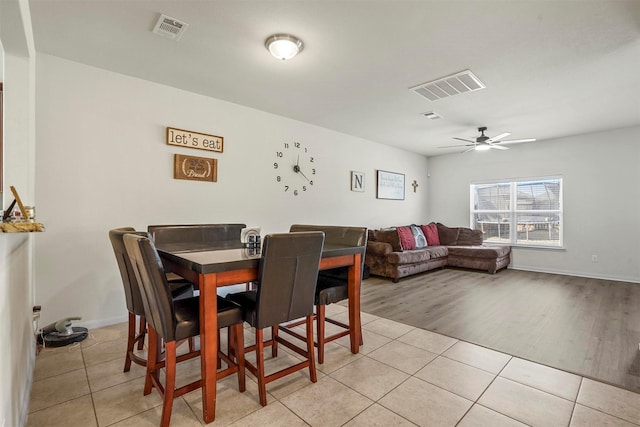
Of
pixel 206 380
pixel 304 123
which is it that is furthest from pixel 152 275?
pixel 304 123

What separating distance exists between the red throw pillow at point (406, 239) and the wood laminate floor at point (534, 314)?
549 mm

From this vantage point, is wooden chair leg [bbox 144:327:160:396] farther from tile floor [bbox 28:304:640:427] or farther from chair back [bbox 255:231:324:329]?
chair back [bbox 255:231:324:329]

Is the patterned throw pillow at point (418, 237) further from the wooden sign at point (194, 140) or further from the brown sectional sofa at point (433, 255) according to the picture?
the wooden sign at point (194, 140)

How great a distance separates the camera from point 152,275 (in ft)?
4.96

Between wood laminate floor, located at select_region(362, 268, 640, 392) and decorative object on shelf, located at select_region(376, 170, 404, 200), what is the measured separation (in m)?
1.81

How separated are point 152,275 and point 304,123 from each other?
146 inches

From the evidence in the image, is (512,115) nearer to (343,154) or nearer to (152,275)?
(343,154)

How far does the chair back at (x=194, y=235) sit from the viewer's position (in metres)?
2.55

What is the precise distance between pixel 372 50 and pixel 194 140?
7.21ft

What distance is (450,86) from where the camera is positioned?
10.9ft

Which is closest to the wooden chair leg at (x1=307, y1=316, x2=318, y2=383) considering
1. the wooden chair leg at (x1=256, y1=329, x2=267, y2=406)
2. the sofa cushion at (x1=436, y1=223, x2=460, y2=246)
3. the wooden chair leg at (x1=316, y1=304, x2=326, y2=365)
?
the wooden chair leg at (x1=316, y1=304, x2=326, y2=365)

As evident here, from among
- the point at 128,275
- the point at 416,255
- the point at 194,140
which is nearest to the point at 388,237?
the point at 416,255

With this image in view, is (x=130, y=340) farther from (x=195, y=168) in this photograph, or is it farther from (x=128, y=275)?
(x=195, y=168)

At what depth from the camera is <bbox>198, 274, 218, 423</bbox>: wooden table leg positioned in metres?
1.58
